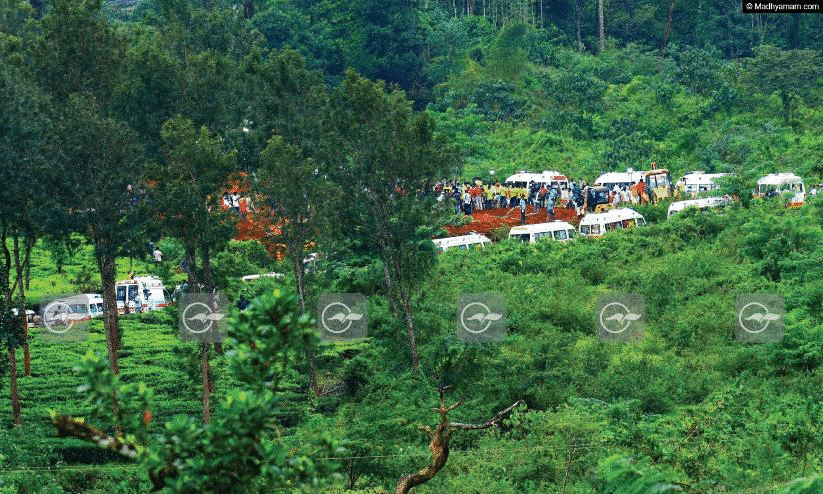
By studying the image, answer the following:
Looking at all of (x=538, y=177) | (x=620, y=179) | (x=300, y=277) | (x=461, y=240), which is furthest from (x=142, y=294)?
(x=620, y=179)

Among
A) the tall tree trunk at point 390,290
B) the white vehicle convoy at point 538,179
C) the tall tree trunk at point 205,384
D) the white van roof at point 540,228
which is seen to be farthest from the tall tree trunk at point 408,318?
→ the white vehicle convoy at point 538,179

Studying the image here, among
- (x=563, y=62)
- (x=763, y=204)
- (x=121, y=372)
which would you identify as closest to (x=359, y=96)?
(x=121, y=372)

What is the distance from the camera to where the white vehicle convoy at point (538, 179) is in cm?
5234

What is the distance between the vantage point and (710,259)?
4116 centimetres

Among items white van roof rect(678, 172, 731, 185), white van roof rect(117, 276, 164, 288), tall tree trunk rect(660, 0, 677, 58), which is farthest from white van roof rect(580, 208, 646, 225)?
tall tree trunk rect(660, 0, 677, 58)

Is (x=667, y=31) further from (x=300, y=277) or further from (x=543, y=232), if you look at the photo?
(x=300, y=277)

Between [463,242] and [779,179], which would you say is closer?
[463,242]

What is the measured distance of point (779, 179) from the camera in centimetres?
4709

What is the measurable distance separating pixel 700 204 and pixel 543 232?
239 inches

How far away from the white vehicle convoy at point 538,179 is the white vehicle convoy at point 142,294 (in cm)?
1620

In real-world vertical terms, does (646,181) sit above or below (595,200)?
above

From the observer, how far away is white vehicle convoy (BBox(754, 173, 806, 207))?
46.4 m

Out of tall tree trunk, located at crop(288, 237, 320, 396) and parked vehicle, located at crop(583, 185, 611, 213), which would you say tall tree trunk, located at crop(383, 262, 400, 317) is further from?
parked vehicle, located at crop(583, 185, 611, 213)

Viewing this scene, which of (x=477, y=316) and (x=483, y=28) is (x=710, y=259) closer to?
(x=477, y=316)
